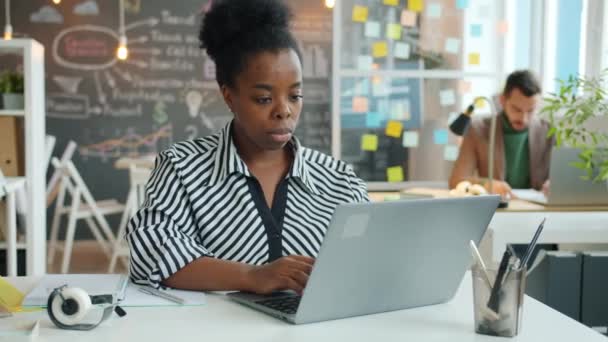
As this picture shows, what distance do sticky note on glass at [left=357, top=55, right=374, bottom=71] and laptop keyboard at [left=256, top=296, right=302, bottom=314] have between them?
4.41m

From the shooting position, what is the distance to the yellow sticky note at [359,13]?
217 inches

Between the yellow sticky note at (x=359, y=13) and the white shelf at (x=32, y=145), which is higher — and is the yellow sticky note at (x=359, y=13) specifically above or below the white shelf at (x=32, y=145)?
above

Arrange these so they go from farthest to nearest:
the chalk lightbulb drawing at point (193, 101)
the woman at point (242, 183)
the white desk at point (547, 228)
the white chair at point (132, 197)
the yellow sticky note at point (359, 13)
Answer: the yellow sticky note at point (359, 13)
the chalk lightbulb drawing at point (193, 101)
the white chair at point (132, 197)
the white desk at point (547, 228)
the woman at point (242, 183)

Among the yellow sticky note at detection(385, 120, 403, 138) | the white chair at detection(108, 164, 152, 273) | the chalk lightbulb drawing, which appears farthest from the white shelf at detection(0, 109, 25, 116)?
the yellow sticky note at detection(385, 120, 403, 138)

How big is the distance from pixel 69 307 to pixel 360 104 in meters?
4.55

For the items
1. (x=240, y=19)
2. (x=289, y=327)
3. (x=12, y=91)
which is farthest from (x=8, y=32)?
(x=289, y=327)

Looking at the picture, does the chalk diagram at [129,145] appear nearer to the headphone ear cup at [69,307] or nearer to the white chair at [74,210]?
the white chair at [74,210]

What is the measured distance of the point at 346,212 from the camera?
1025 mm

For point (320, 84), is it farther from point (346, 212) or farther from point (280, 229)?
point (346, 212)

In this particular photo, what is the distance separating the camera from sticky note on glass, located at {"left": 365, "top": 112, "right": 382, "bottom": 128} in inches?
219

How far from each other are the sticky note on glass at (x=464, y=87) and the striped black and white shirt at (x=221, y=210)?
420 cm

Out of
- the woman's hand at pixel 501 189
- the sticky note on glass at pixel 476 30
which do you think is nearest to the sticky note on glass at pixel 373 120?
the sticky note on glass at pixel 476 30

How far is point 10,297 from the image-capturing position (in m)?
1.23

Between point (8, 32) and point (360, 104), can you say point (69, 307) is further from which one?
point (360, 104)
